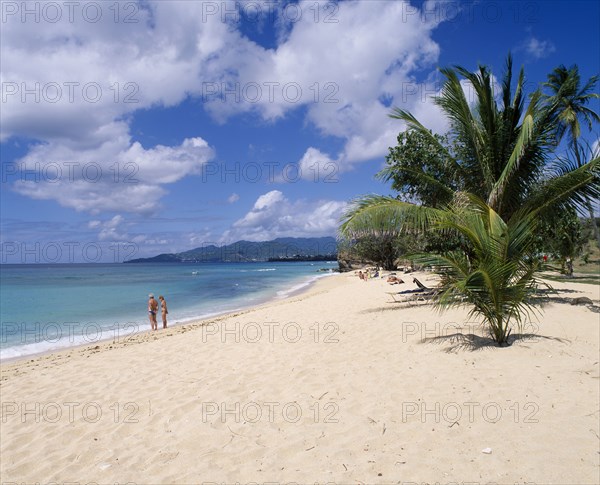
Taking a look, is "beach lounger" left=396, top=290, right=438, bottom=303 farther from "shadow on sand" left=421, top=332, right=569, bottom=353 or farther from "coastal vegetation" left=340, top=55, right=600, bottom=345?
"shadow on sand" left=421, top=332, right=569, bottom=353

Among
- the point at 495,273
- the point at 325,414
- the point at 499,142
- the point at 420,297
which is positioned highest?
the point at 499,142

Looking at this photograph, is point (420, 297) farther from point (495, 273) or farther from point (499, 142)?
point (495, 273)

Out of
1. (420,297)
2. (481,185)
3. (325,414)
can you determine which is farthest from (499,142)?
(325,414)

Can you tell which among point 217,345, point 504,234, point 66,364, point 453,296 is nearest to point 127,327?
point 66,364

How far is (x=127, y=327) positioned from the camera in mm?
15320

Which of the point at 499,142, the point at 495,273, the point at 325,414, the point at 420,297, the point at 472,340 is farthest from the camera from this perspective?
the point at 420,297

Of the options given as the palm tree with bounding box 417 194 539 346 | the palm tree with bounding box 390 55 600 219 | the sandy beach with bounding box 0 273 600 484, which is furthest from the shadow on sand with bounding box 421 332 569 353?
the palm tree with bounding box 390 55 600 219

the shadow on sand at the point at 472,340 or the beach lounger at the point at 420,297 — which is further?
the beach lounger at the point at 420,297

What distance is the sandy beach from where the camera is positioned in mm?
3244

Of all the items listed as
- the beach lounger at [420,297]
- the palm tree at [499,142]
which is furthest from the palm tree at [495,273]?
the beach lounger at [420,297]

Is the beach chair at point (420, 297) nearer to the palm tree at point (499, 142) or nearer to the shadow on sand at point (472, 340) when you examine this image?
the palm tree at point (499, 142)

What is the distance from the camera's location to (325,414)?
14.0 feet

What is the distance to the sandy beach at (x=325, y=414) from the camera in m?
3.24

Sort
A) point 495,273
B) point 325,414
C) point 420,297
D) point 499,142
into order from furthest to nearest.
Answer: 1. point 420,297
2. point 499,142
3. point 495,273
4. point 325,414
